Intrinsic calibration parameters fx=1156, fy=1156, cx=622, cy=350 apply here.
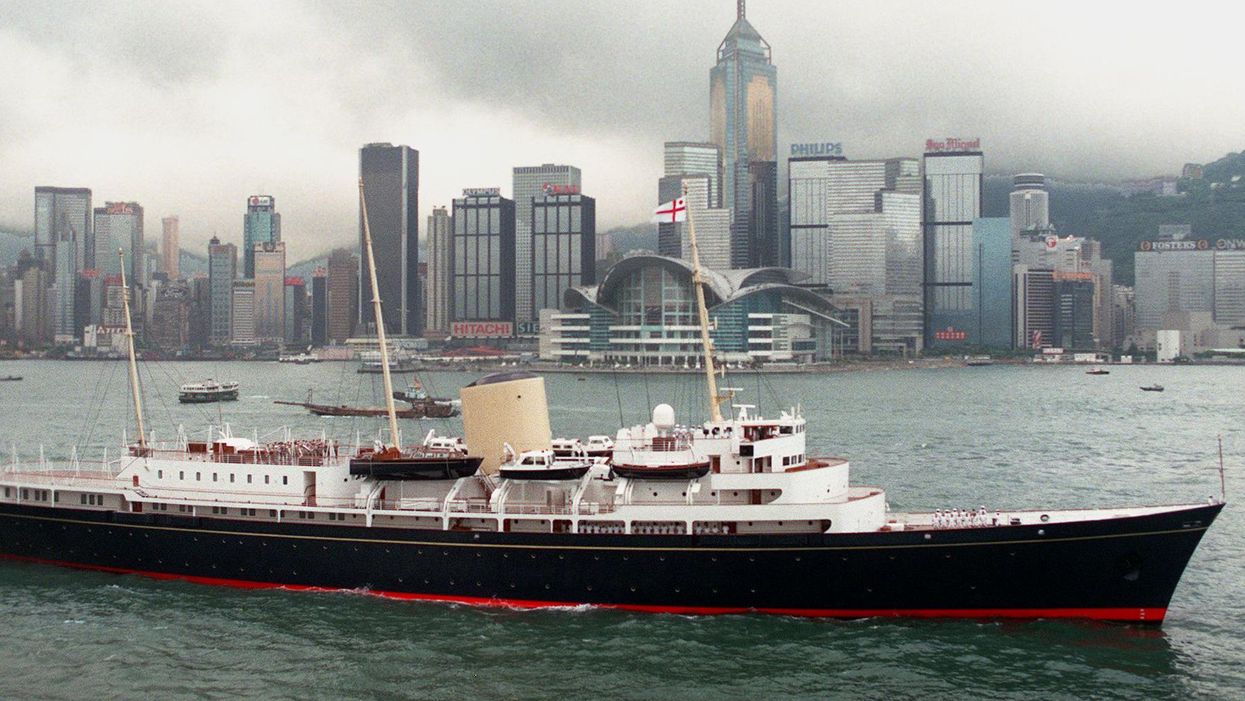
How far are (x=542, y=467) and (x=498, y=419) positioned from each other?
7.06 feet

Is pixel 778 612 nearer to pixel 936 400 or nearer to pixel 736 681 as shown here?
pixel 736 681

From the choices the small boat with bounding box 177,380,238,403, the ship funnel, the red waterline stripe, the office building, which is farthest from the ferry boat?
the office building

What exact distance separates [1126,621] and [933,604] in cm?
381

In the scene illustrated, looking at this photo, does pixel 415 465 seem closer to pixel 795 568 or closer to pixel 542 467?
pixel 542 467

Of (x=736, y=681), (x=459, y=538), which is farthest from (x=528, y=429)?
(x=736, y=681)

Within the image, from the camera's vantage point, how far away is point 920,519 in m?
25.3

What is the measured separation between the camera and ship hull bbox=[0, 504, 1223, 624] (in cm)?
2242

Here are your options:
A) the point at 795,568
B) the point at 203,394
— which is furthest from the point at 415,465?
the point at 203,394

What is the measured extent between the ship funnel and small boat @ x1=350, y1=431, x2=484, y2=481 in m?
0.42

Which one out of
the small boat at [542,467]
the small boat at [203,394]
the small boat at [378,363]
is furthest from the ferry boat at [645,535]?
the small boat at [378,363]

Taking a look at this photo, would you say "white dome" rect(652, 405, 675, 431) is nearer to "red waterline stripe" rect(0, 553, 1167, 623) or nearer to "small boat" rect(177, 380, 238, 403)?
"red waterline stripe" rect(0, 553, 1167, 623)

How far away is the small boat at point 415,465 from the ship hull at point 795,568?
1268 mm

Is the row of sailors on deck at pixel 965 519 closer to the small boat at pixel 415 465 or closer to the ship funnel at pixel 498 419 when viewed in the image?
the ship funnel at pixel 498 419

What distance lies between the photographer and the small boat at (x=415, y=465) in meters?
25.0
